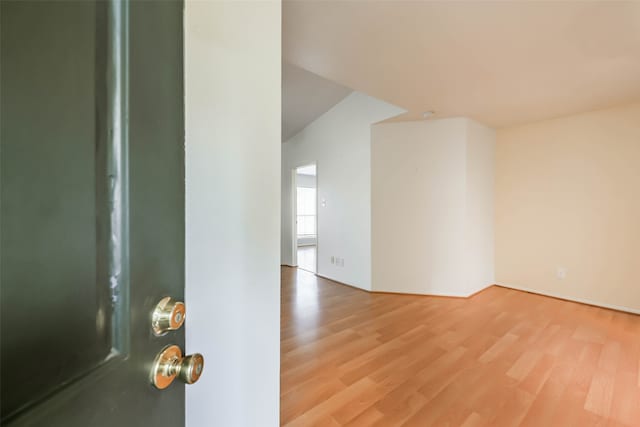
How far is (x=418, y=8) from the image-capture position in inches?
58.4

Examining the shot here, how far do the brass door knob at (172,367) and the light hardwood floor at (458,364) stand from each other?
1.24m

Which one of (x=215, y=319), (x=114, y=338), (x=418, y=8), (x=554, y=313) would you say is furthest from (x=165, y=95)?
(x=554, y=313)

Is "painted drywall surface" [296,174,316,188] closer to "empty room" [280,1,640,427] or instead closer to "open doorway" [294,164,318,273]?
"open doorway" [294,164,318,273]

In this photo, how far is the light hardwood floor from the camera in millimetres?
1459

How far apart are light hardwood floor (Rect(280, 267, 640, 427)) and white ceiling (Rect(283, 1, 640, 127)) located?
233cm

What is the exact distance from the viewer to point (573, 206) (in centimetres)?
324

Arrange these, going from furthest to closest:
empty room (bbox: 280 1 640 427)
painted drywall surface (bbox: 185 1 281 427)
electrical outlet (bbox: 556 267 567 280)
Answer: electrical outlet (bbox: 556 267 567 280) < empty room (bbox: 280 1 640 427) < painted drywall surface (bbox: 185 1 281 427)

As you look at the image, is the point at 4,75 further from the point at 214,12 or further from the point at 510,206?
the point at 510,206

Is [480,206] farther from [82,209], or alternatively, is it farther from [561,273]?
[82,209]

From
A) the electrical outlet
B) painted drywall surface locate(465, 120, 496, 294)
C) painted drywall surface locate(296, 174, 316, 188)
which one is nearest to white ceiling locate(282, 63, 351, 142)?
painted drywall surface locate(465, 120, 496, 294)

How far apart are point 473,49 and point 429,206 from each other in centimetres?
194

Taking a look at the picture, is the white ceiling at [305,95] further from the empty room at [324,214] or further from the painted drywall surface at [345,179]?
the painted drywall surface at [345,179]

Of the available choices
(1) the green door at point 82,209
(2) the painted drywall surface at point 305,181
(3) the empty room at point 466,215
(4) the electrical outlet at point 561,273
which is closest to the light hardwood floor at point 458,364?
(3) the empty room at point 466,215

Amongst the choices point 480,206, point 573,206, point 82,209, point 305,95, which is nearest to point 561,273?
point 573,206
